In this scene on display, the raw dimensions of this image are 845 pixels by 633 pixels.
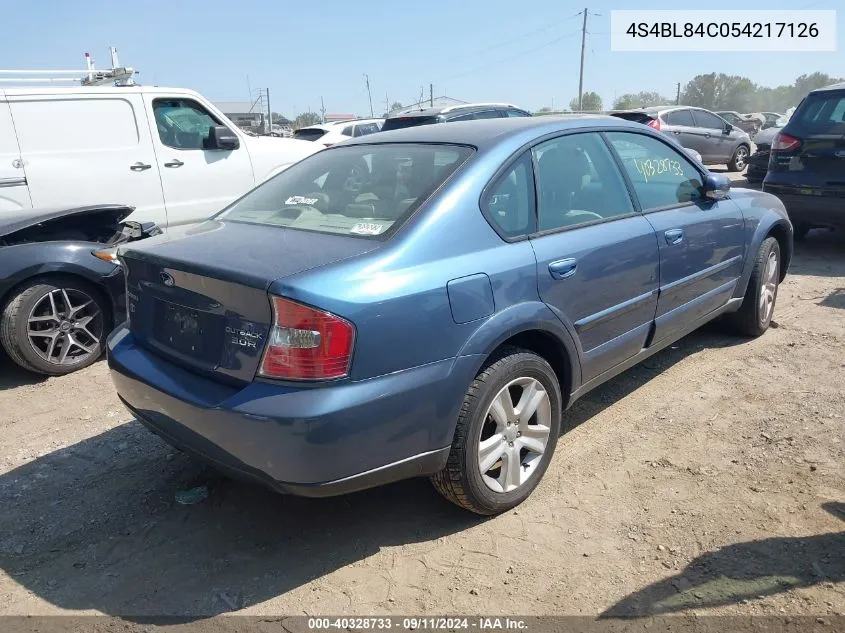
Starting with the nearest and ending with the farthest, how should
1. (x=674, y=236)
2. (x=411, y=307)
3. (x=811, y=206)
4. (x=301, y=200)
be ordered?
1. (x=411, y=307)
2. (x=301, y=200)
3. (x=674, y=236)
4. (x=811, y=206)

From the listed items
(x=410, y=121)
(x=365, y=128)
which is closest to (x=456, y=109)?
(x=410, y=121)

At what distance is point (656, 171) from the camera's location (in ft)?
12.9

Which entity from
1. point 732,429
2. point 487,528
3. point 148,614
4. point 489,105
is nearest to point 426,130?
point 487,528

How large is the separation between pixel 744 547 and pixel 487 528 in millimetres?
1009

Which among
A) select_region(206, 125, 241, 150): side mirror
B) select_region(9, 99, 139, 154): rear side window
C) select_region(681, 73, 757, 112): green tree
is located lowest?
select_region(681, 73, 757, 112): green tree

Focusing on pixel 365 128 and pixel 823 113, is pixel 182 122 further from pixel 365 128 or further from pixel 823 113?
pixel 365 128

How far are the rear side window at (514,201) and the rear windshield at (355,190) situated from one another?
0.21m

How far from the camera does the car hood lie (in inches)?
178

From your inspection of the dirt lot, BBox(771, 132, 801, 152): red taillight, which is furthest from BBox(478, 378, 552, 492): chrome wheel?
BBox(771, 132, 801, 152): red taillight

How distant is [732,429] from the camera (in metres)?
3.58

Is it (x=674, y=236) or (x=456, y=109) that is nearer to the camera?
(x=674, y=236)

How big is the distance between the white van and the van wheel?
39.1 feet

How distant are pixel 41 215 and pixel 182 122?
2553mm

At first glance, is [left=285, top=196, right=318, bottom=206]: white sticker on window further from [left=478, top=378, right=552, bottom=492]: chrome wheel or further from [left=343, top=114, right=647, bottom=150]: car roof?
[left=478, top=378, right=552, bottom=492]: chrome wheel
